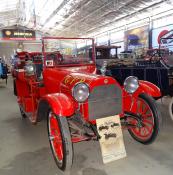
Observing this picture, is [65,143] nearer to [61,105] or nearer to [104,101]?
[61,105]

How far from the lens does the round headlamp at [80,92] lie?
2.27m

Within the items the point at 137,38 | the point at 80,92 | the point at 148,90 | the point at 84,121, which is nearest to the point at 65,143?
the point at 84,121

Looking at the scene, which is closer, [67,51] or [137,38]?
[67,51]

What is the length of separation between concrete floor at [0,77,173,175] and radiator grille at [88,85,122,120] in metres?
0.61

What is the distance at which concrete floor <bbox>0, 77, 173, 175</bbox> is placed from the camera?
242cm

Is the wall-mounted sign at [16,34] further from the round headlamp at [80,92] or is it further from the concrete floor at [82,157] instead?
the round headlamp at [80,92]

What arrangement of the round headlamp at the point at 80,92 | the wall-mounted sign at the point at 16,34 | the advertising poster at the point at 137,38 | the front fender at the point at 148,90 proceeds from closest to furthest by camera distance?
the round headlamp at the point at 80,92, the front fender at the point at 148,90, the advertising poster at the point at 137,38, the wall-mounted sign at the point at 16,34

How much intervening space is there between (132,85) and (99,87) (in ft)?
1.84

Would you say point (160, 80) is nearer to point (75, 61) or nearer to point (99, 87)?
point (75, 61)

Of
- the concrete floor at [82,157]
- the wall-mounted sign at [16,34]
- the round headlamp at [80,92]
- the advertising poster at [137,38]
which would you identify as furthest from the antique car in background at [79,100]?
the wall-mounted sign at [16,34]

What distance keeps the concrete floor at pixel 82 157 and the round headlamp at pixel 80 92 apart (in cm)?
84

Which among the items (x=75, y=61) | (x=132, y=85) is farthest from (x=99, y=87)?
(x=75, y=61)

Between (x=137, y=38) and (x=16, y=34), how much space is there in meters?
11.8

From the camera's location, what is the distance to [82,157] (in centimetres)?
274
